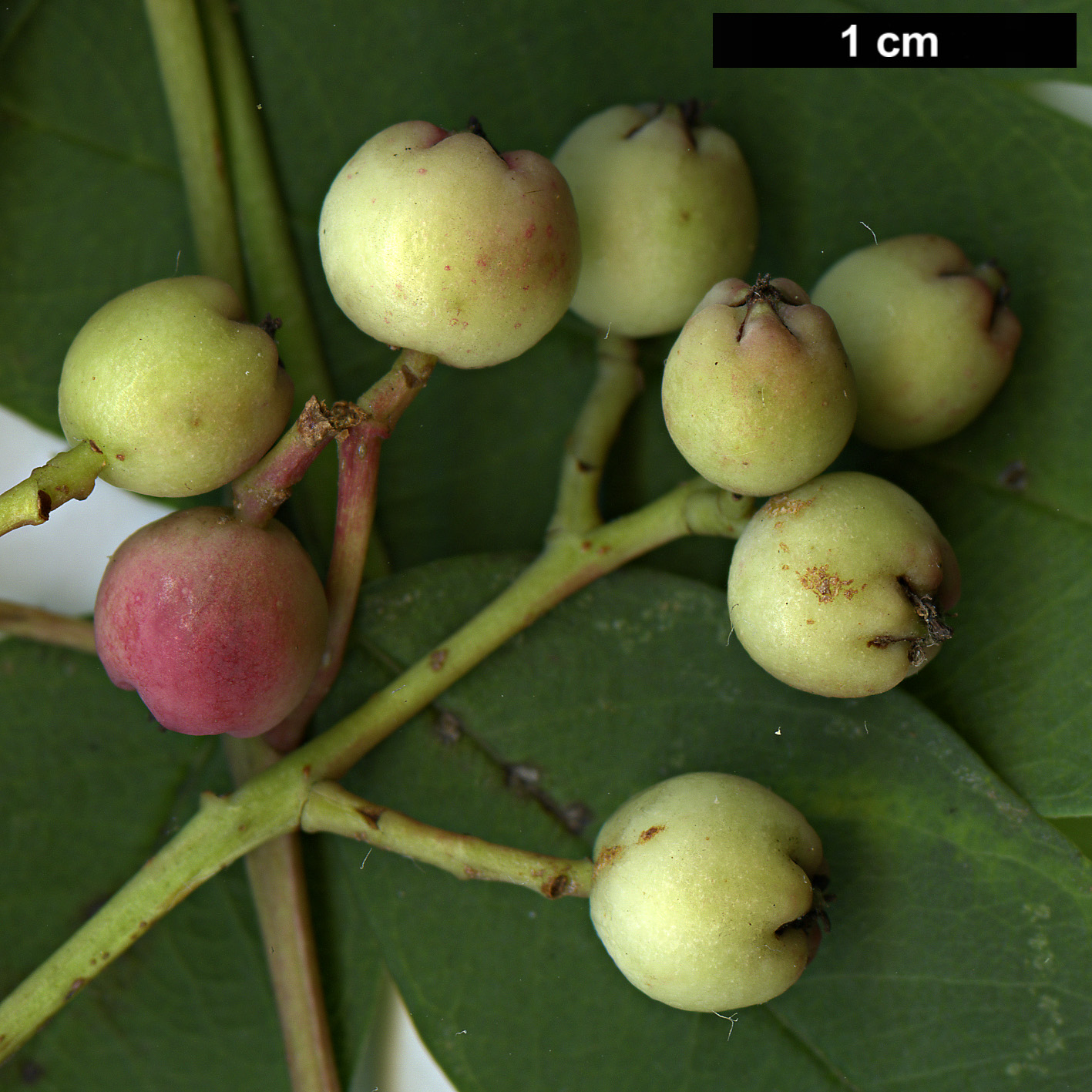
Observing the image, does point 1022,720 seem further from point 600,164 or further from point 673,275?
point 600,164

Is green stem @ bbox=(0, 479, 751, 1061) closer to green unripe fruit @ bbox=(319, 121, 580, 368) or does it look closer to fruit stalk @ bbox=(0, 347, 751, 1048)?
fruit stalk @ bbox=(0, 347, 751, 1048)

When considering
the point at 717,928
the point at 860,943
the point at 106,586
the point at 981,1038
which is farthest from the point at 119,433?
the point at 981,1038

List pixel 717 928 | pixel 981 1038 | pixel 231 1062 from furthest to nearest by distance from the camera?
pixel 231 1062 < pixel 981 1038 < pixel 717 928

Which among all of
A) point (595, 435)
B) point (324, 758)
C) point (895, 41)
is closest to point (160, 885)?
point (324, 758)

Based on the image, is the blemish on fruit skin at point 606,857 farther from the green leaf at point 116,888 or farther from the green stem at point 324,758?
the green leaf at point 116,888

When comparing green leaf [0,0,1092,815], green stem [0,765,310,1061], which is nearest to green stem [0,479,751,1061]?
green stem [0,765,310,1061]

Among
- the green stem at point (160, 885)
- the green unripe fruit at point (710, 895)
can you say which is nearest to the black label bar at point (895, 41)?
the green unripe fruit at point (710, 895)
